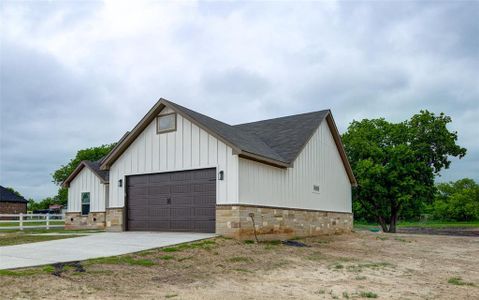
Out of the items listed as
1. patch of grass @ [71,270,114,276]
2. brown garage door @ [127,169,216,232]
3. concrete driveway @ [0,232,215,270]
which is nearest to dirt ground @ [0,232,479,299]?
patch of grass @ [71,270,114,276]

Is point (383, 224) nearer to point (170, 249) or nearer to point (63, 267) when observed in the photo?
point (170, 249)

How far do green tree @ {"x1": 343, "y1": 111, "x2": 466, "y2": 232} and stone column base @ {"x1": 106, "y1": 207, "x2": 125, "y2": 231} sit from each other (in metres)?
17.8

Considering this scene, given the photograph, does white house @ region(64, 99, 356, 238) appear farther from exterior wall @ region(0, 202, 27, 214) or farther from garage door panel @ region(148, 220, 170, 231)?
exterior wall @ region(0, 202, 27, 214)

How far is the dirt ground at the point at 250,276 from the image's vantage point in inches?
316

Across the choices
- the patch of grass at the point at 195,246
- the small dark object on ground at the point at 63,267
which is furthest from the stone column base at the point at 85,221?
the small dark object on ground at the point at 63,267

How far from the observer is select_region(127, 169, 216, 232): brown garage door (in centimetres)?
1677

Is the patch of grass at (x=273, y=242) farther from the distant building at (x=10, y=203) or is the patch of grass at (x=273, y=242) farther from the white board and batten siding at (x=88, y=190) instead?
the distant building at (x=10, y=203)

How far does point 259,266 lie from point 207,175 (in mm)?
5921

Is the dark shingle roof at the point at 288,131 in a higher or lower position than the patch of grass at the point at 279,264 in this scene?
higher

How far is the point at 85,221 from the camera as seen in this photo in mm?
25688

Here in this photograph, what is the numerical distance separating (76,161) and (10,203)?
12.7m

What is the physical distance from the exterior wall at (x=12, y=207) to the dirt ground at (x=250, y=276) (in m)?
42.0

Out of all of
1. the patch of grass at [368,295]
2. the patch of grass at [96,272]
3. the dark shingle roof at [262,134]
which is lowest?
the patch of grass at [368,295]

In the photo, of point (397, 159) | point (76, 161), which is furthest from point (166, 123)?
point (76, 161)
